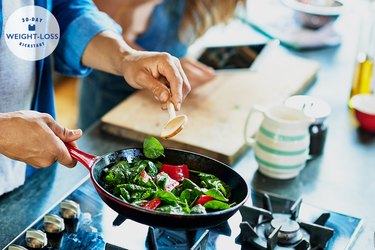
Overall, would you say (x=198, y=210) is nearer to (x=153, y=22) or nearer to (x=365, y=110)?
(x=365, y=110)

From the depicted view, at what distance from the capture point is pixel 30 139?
1.08 meters

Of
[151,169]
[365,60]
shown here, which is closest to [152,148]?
[151,169]

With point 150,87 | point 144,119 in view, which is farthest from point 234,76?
point 150,87

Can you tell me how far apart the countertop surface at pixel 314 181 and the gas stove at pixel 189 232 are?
0.17 feet

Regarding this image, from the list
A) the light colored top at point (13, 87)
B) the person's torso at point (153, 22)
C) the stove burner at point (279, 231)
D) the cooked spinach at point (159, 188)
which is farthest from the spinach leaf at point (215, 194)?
the person's torso at point (153, 22)

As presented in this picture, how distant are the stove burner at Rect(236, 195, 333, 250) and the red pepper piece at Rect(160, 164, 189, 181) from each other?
0.15 m

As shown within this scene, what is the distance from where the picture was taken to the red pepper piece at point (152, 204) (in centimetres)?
111

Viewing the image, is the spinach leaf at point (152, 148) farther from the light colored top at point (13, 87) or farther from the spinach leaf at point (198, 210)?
the light colored top at point (13, 87)

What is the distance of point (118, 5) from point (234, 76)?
1.39 ft

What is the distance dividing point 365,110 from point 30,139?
0.99 metres

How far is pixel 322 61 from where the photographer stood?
2203mm

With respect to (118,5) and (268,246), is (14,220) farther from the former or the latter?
(118,5)

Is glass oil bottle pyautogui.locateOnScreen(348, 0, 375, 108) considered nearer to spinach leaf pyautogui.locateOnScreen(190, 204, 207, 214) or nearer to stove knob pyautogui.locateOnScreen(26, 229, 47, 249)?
spinach leaf pyautogui.locateOnScreen(190, 204, 207, 214)

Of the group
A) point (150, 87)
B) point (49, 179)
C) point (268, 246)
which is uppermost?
point (150, 87)
